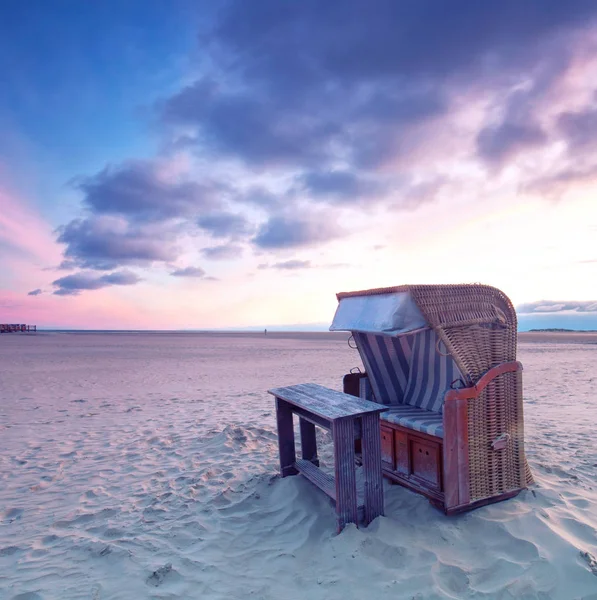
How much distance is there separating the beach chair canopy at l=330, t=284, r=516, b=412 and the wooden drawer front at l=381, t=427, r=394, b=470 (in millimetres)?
630

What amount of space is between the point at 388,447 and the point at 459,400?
4.84ft

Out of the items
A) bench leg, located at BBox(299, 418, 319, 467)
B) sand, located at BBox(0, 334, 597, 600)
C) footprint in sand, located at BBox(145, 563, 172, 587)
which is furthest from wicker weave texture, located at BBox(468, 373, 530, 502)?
footprint in sand, located at BBox(145, 563, 172, 587)

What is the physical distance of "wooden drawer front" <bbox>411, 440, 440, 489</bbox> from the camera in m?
4.18

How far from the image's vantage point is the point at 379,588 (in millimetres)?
2961

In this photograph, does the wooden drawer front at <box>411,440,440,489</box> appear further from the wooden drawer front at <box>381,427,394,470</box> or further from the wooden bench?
the wooden bench

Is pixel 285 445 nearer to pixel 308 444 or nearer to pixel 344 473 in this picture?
pixel 308 444

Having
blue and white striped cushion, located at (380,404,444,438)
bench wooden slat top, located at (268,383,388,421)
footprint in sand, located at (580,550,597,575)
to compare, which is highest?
bench wooden slat top, located at (268,383,388,421)

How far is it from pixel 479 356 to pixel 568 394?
7.70m

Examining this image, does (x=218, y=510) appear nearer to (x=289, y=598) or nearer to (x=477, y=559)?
(x=289, y=598)

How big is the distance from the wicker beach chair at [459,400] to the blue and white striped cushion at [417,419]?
10 millimetres

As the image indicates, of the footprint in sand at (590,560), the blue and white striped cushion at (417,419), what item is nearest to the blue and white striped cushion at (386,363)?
the blue and white striped cushion at (417,419)

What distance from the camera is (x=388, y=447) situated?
16.1 feet

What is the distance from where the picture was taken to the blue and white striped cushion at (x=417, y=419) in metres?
4.08

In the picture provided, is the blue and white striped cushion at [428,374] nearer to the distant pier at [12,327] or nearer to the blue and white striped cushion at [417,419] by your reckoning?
the blue and white striped cushion at [417,419]
